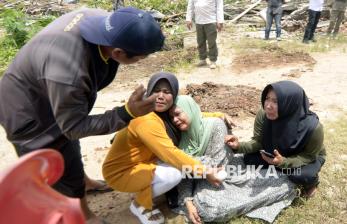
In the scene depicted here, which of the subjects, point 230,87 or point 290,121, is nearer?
point 290,121

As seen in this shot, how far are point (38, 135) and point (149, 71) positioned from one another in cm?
447

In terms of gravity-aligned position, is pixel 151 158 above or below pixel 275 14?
above

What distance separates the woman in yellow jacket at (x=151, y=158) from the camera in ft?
8.99

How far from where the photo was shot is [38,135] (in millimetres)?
2402

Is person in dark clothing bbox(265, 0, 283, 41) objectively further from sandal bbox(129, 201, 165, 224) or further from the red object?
the red object

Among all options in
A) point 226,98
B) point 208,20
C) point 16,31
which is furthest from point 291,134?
point 16,31

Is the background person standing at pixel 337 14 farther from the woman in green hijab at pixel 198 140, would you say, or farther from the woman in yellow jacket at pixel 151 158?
the woman in yellow jacket at pixel 151 158

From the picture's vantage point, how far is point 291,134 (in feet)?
9.45

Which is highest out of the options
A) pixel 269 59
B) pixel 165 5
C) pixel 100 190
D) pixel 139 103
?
pixel 139 103

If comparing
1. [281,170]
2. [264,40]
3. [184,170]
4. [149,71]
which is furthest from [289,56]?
[184,170]

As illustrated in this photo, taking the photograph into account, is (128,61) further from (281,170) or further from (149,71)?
(149,71)

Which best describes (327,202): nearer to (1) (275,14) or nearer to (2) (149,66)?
(2) (149,66)

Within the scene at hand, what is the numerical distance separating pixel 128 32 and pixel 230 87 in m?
3.77

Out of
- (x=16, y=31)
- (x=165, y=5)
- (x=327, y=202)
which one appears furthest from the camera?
(x=165, y=5)
